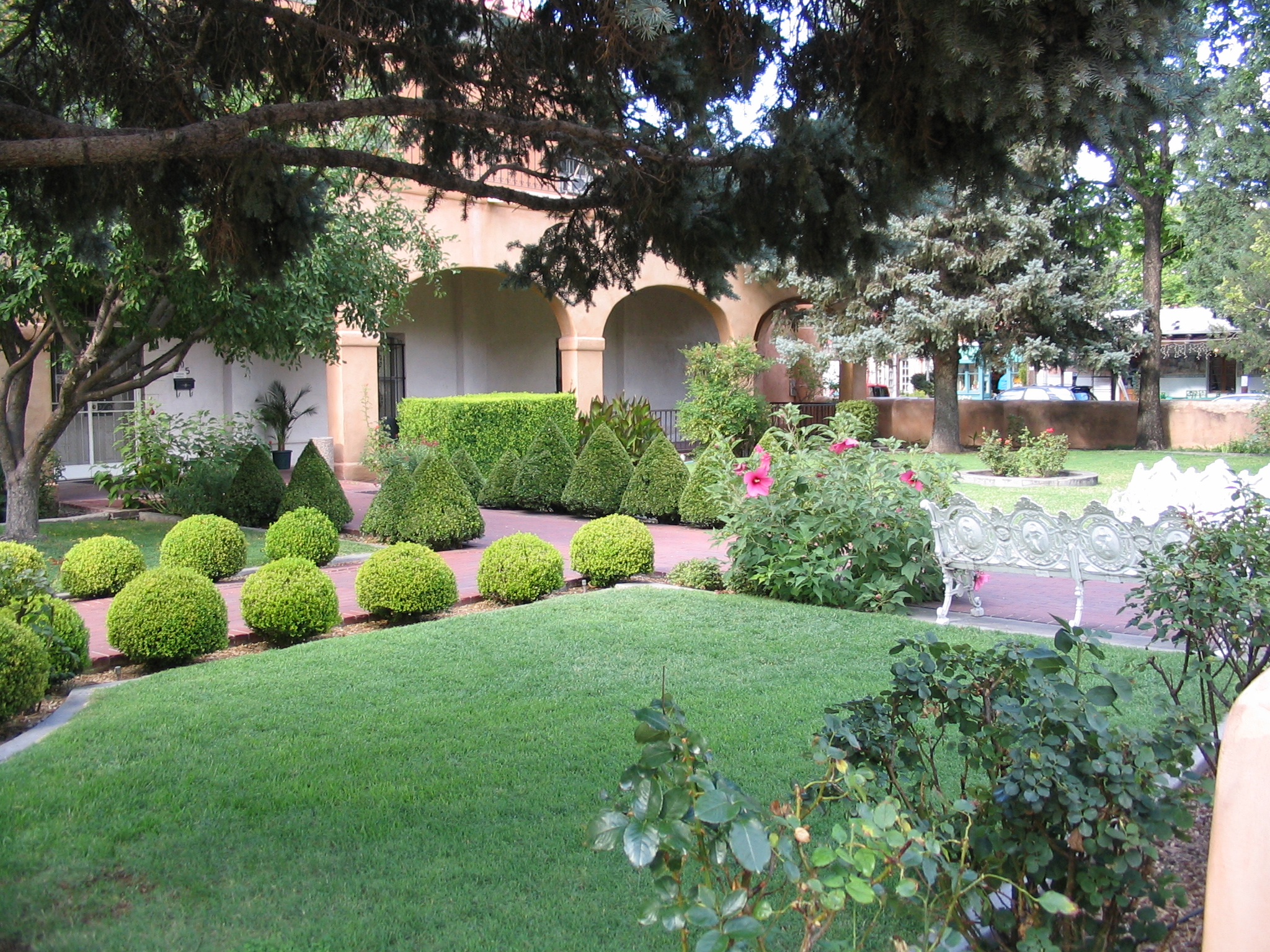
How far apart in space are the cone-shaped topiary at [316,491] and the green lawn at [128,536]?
38 cm

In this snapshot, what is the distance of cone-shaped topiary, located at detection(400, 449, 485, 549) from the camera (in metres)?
11.1

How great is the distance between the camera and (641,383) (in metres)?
26.4

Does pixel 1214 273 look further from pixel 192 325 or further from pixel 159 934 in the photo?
pixel 159 934

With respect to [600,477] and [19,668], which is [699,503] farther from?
[19,668]

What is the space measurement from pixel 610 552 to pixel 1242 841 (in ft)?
23.9

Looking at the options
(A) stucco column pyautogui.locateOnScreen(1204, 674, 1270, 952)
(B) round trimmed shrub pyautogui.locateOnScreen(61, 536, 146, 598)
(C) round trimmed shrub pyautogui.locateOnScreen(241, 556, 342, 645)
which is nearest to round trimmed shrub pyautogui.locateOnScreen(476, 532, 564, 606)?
(C) round trimmed shrub pyautogui.locateOnScreen(241, 556, 342, 645)

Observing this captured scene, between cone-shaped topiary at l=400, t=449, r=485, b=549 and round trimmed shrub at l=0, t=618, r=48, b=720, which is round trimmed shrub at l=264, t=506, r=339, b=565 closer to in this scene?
cone-shaped topiary at l=400, t=449, r=485, b=549

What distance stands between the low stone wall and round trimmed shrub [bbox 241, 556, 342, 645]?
20.2 metres

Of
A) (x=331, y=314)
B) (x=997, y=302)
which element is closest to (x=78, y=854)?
(x=331, y=314)

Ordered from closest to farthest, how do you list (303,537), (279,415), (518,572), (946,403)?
(518,572)
(303,537)
(279,415)
(946,403)

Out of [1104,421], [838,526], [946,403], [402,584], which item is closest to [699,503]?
[838,526]

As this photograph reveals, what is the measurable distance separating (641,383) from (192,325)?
15536 millimetres

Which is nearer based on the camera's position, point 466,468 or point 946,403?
point 466,468

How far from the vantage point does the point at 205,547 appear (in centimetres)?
934
